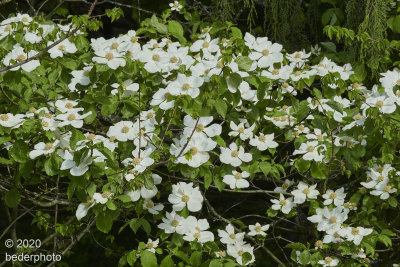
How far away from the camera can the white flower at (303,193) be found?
6.79 ft

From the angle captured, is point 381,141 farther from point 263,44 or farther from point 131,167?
point 131,167

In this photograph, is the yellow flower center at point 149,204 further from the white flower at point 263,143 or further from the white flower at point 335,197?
the white flower at point 335,197

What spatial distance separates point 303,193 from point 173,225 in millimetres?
536

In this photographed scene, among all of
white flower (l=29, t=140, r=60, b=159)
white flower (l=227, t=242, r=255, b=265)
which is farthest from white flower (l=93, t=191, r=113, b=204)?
white flower (l=227, t=242, r=255, b=265)

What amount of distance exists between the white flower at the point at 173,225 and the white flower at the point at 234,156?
0.24 m

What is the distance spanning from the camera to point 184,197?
178 cm

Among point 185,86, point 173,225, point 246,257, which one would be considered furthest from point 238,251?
point 185,86

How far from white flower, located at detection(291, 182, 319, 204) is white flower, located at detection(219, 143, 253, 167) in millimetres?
301

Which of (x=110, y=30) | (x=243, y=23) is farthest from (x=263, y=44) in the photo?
(x=110, y=30)

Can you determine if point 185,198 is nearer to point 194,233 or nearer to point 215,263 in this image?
point 194,233

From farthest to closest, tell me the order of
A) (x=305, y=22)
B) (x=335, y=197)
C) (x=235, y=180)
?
1. (x=305, y=22)
2. (x=335, y=197)
3. (x=235, y=180)

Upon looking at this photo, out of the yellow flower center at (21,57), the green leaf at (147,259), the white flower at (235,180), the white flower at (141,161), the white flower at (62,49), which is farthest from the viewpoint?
the white flower at (62,49)

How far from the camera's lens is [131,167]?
1.65 meters

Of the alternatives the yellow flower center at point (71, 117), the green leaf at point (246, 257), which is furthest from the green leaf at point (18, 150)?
the green leaf at point (246, 257)
